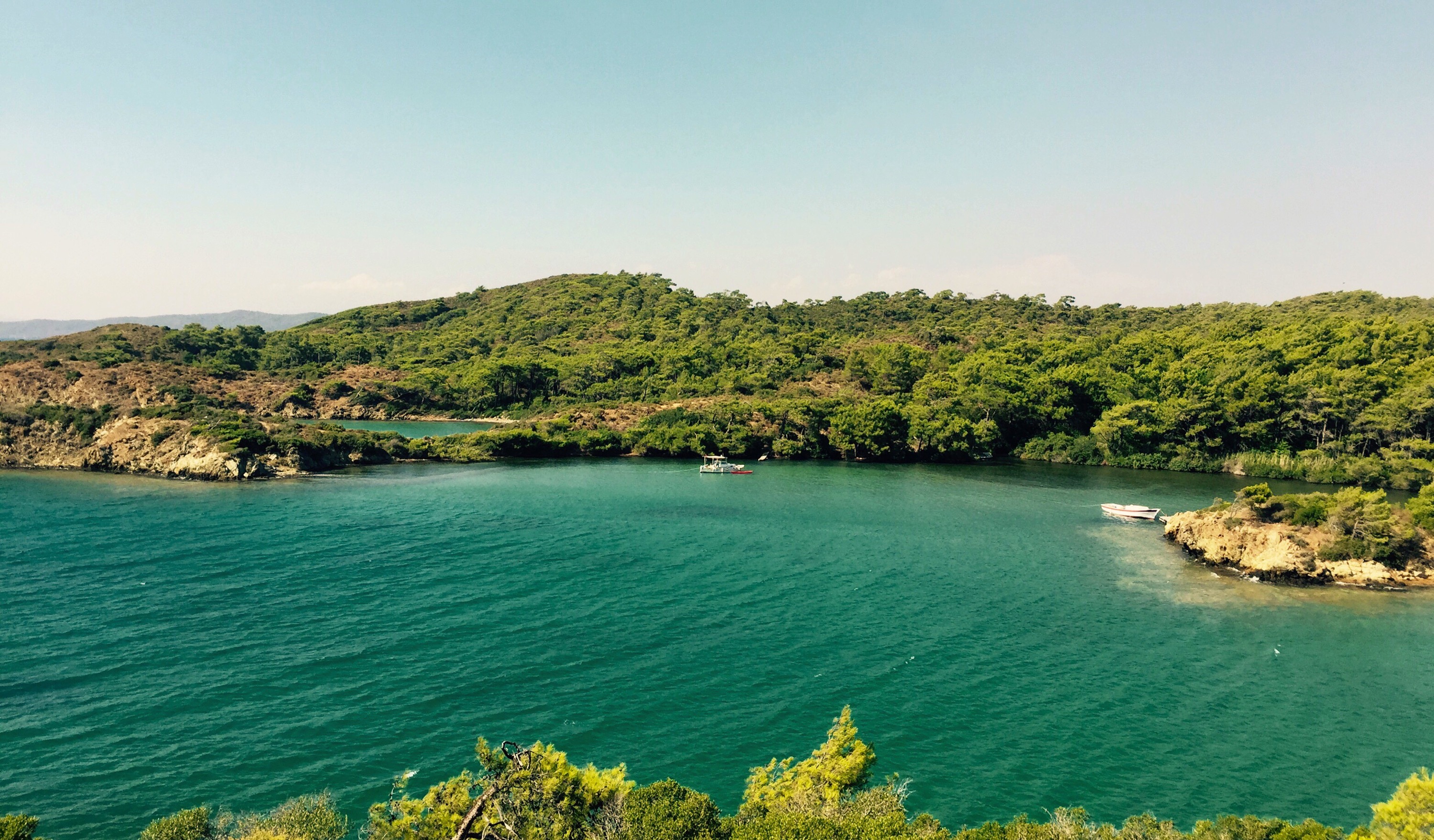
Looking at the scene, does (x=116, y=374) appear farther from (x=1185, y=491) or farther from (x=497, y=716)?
(x=1185, y=491)

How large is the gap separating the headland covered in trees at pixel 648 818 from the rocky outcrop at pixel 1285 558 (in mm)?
28964

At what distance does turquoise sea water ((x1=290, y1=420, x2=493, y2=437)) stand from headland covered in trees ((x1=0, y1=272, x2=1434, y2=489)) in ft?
9.22

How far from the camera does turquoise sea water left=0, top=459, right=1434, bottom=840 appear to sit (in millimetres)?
20578

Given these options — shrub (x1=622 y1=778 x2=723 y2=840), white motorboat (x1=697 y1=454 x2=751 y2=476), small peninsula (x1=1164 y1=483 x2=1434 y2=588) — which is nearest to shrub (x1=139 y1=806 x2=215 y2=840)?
shrub (x1=622 y1=778 x2=723 y2=840)

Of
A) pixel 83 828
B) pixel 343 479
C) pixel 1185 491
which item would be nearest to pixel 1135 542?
pixel 1185 491

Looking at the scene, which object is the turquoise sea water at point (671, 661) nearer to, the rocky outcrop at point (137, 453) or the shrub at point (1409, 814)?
the shrub at point (1409, 814)

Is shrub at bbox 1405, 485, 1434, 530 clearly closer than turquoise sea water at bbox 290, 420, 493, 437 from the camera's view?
Yes

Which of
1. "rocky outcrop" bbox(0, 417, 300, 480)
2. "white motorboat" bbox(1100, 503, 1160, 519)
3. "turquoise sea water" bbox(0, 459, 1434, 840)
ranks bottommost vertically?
"turquoise sea water" bbox(0, 459, 1434, 840)

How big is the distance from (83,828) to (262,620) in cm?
1282

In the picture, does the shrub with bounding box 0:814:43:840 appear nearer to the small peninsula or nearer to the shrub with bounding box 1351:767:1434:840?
the shrub with bounding box 1351:767:1434:840

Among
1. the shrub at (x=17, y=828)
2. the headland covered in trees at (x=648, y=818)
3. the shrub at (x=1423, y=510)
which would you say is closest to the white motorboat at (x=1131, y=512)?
the shrub at (x=1423, y=510)

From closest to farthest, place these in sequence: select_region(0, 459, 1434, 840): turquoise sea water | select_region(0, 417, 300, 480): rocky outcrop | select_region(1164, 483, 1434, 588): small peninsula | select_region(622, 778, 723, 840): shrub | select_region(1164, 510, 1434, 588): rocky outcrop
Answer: select_region(622, 778, 723, 840): shrub < select_region(0, 459, 1434, 840): turquoise sea water < select_region(1164, 510, 1434, 588): rocky outcrop < select_region(1164, 483, 1434, 588): small peninsula < select_region(0, 417, 300, 480): rocky outcrop

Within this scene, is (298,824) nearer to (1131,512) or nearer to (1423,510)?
(1131,512)

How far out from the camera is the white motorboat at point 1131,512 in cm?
5419
